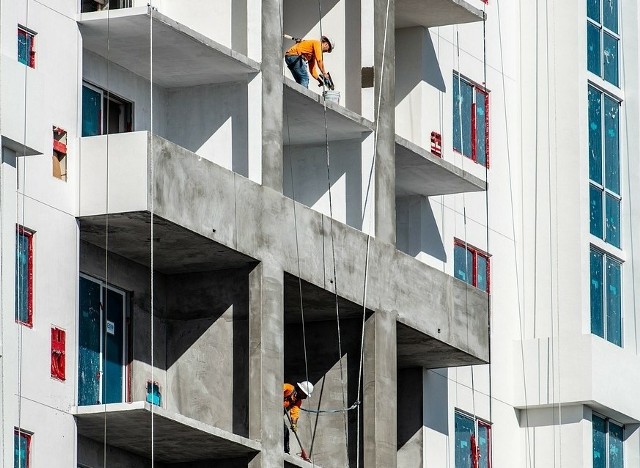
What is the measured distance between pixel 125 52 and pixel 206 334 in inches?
195

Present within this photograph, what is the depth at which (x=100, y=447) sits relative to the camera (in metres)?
42.1

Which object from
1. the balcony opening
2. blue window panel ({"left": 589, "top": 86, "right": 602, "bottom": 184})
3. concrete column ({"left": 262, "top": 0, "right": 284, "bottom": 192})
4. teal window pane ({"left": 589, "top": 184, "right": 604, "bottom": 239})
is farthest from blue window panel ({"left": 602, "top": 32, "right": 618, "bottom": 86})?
the balcony opening

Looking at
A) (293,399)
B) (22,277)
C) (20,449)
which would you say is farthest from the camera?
(293,399)

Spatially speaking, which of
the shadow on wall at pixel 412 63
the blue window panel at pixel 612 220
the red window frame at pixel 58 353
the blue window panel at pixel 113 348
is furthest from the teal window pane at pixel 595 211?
the red window frame at pixel 58 353

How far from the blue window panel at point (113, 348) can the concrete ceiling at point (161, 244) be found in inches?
31.9

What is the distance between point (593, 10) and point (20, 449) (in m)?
23.9

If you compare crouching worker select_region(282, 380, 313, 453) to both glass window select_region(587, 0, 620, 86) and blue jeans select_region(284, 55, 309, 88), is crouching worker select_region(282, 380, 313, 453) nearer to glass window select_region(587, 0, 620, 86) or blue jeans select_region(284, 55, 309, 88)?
blue jeans select_region(284, 55, 309, 88)

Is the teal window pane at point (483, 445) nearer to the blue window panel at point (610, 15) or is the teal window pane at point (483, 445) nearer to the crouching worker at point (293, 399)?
the crouching worker at point (293, 399)

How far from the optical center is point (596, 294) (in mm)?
56719

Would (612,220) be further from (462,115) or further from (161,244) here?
(161,244)

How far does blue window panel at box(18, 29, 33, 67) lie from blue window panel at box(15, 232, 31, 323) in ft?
9.10

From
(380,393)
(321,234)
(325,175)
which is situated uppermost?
(325,175)

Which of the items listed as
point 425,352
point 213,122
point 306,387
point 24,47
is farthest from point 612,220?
point 24,47

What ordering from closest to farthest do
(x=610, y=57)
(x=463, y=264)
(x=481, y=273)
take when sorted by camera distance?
(x=463, y=264) < (x=481, y=273) < (x=610, y=57)
